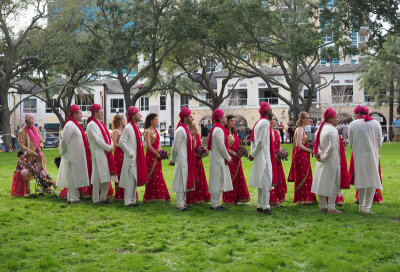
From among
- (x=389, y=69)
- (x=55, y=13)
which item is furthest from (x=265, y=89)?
(x=55, y=13)

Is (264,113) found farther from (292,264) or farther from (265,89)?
(265,89)

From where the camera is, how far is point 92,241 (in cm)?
754

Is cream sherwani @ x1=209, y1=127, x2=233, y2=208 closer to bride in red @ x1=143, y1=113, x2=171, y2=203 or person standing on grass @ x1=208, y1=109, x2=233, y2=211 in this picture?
person standing on grass @ x1=208, y1=109, x2=233, y2=211

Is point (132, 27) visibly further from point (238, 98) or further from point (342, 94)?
point (342, 94)

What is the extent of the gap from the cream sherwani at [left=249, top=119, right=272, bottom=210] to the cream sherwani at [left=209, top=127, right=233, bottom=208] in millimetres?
623

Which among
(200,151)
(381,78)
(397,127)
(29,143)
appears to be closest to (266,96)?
(381,78)

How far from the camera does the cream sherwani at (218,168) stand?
10.1 metres

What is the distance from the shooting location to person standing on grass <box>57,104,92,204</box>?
11.0 metres

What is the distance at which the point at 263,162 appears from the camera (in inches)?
379

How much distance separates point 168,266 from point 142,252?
832 millimetres

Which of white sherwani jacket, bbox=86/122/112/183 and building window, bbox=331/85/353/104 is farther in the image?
building window, bbox=331/85/353/104

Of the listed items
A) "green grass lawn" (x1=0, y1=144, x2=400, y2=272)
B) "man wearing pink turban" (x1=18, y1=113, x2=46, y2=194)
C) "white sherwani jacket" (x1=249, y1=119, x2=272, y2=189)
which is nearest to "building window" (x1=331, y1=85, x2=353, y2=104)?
"green grass lawn" (x1=0, y1=144, x2=400, y2=272)

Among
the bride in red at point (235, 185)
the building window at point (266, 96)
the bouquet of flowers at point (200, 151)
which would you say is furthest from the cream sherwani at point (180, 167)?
the building window at point (266, 96)

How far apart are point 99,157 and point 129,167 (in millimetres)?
708
